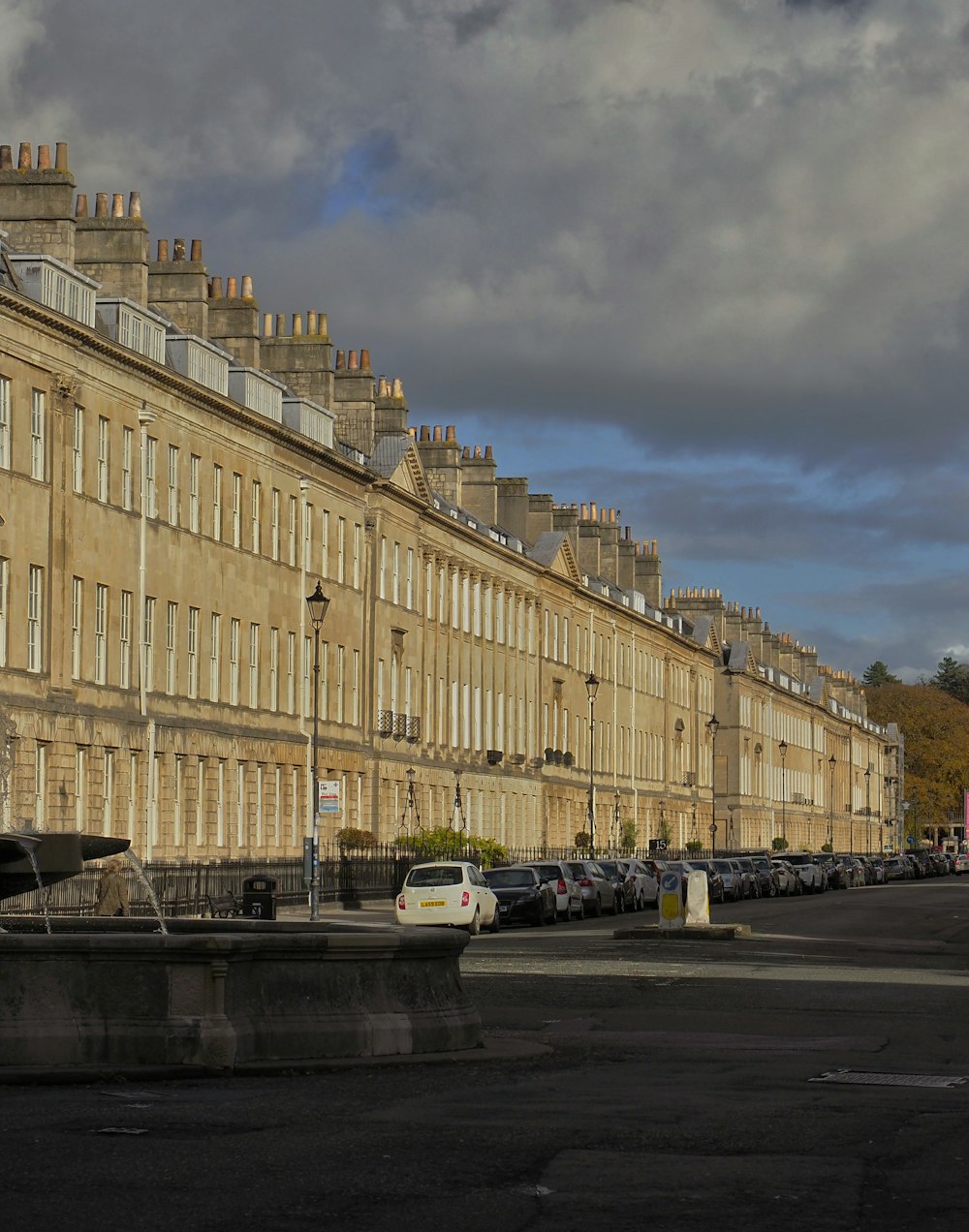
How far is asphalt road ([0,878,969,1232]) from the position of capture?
Result: 10477 millimetres

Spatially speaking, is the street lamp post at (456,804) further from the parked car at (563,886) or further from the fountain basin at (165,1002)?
the fountain basin at (165,1002)

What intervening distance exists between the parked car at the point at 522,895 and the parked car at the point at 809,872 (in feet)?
123

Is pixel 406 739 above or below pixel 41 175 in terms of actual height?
below

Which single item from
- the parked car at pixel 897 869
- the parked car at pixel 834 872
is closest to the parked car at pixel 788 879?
the parked car at pixel 834 872

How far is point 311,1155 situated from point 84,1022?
439 cm

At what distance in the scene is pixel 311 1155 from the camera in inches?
473

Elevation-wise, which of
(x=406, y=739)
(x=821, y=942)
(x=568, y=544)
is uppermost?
(x=568, y=544)

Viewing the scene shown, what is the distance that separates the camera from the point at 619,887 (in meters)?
62.8

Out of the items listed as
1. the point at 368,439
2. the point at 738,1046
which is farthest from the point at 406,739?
the point at 738,1046

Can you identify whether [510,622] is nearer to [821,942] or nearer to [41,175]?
[41,175]

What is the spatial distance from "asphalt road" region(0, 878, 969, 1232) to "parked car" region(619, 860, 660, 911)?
41.8 metres

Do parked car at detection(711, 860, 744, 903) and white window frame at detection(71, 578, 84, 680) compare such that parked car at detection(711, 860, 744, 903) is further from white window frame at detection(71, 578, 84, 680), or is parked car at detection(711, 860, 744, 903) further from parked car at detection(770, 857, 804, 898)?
white window frame at detection(71, 578, 84, 680)

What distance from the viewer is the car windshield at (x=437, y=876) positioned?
46188mm

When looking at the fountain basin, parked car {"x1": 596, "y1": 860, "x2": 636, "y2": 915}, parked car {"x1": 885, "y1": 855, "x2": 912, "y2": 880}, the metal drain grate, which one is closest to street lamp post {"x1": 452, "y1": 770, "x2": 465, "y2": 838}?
parked car {"x1": 596, "y1": 860, "x2": 636, "y2": 915}
